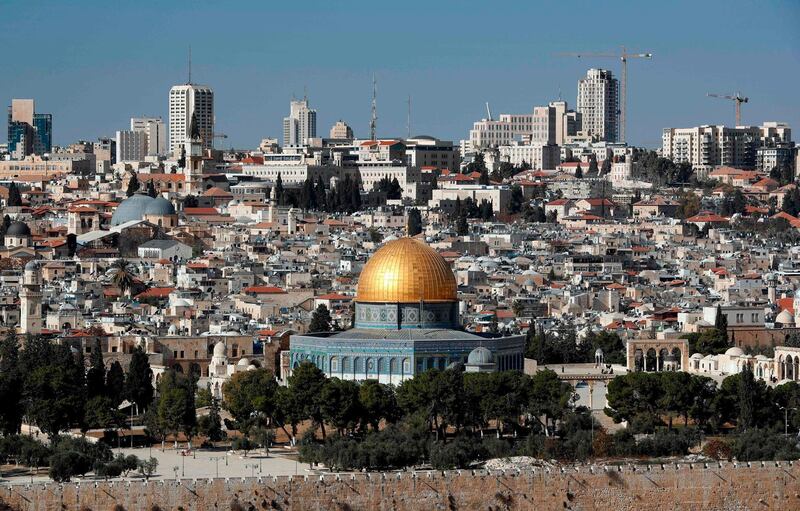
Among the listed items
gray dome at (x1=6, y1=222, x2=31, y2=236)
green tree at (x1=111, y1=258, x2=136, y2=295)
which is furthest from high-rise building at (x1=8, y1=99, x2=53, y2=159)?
green tree at (x1=111, y1=258, x2=136, y2=295)

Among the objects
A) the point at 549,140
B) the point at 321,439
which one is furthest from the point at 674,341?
the point at 549,140

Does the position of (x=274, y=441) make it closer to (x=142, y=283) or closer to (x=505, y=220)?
(x=142, y=283)

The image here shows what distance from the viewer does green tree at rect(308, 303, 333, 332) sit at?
50.0 meters

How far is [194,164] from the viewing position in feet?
328

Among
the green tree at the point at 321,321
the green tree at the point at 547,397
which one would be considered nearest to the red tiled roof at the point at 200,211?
the green tree at the point at 321,321

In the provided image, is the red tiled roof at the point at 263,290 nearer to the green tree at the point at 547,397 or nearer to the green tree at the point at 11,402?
the green tree at the point at 11,402

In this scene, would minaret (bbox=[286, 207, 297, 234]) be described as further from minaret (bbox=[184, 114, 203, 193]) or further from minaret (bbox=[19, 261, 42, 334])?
minaret (bbox=[19, 261, 42, 334])

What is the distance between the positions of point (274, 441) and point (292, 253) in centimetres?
3544

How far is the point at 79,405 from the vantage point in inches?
1572

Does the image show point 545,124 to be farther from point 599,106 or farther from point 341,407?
point 341,407

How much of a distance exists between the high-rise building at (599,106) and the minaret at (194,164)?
5363cm

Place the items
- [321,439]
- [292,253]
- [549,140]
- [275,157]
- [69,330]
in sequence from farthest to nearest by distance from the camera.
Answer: [549,140] < [275,157] < [292,253] < [69,330] < [321,439]

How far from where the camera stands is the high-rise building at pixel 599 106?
6024 inches

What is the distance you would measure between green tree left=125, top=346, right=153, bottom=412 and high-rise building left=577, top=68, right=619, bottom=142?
110 m
